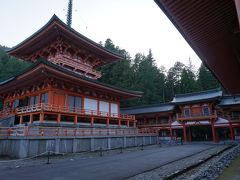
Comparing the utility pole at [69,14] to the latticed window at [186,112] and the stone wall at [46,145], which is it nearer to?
the latticed window at [186,112]

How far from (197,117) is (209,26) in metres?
26.1

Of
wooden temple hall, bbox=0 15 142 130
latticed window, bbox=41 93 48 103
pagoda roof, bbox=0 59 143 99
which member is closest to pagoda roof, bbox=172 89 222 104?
wooden temple hall, bbox=0 15 142 130

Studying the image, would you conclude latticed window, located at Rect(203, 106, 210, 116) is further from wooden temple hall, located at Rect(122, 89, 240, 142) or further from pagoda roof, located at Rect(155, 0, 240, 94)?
pagoda roof, located at Rect(155, 0, 240, 94)

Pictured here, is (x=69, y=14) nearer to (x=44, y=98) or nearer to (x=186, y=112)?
(x=44, y=98)

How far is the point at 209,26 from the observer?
4.98m

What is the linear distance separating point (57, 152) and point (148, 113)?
2280 cm

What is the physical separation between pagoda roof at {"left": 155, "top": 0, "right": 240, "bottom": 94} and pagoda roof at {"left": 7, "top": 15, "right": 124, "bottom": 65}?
1669 centimetres

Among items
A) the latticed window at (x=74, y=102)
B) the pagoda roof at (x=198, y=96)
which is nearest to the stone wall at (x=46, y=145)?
the latticed window at (x=74, y=102)

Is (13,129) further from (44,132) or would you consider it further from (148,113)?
(148,113)

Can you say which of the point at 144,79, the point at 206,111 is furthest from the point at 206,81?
the point at 206,111

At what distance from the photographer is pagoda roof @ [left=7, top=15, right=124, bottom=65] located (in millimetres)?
19750

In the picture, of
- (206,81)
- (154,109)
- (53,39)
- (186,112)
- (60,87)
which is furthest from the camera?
(206,81)

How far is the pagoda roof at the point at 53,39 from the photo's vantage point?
19750 mm

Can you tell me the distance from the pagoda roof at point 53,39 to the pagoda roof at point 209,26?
16.7 meters
